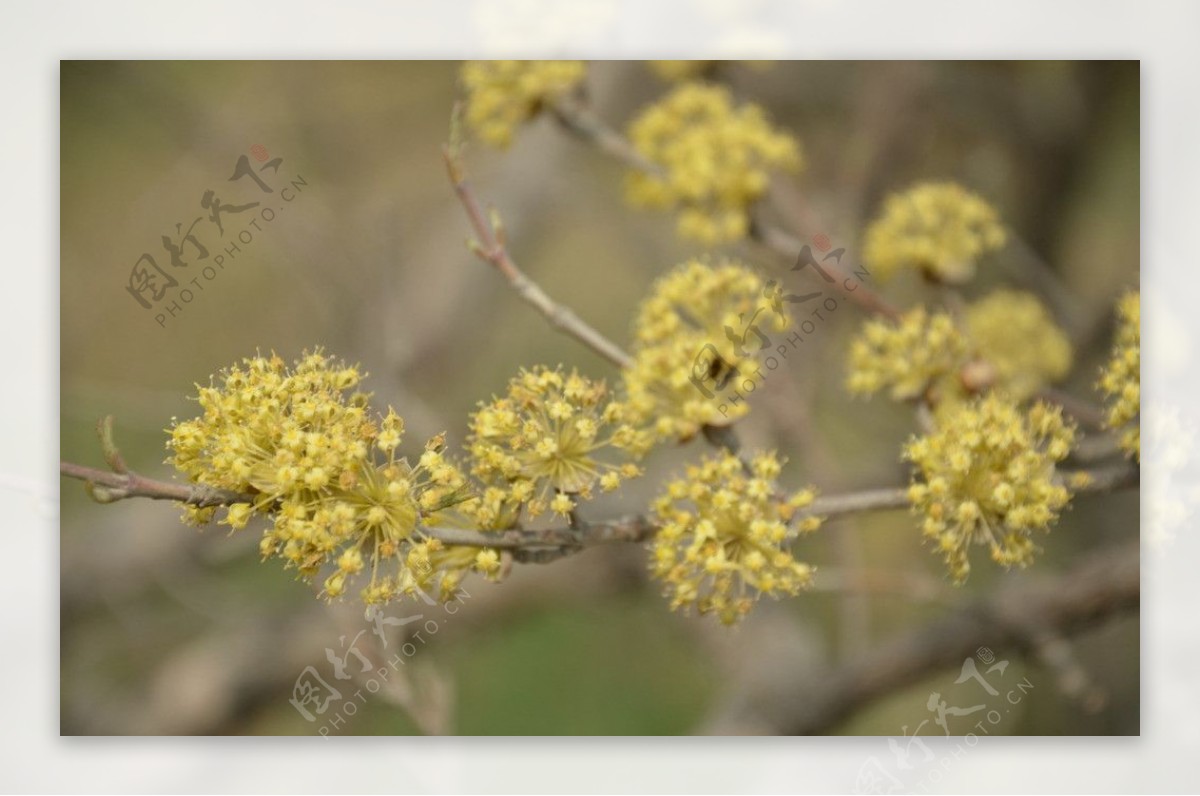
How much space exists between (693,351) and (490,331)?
3.99 feet

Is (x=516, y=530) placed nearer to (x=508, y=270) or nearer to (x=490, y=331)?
(x=508, y=270)

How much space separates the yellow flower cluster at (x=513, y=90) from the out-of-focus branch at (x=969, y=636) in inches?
38.5

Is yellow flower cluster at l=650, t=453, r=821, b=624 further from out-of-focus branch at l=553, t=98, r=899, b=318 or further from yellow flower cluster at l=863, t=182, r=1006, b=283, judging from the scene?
yellow flower cluster at l=863, t=182, r=1006, b=283

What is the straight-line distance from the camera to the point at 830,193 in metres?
2.04

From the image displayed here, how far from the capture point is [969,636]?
1.55m

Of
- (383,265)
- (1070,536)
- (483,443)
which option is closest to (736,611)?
(483,443)

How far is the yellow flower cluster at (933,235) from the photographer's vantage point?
53.3 inches

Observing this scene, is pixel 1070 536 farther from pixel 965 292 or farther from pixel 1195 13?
pixel 1195 13

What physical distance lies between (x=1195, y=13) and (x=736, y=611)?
1194mm
